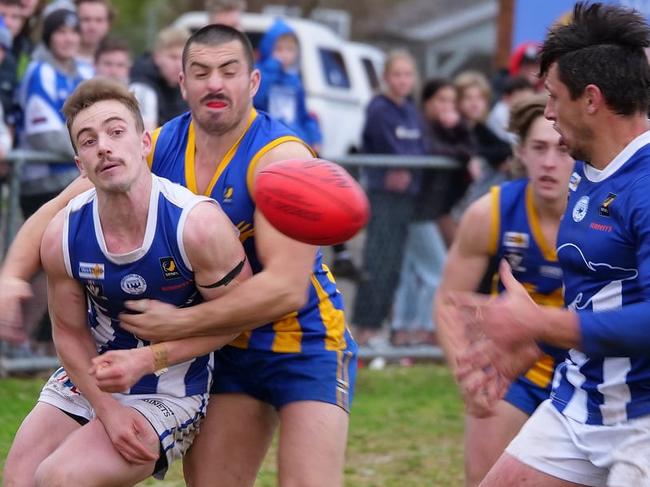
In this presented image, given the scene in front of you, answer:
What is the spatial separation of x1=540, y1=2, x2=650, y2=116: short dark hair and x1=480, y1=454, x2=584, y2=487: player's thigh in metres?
1.18

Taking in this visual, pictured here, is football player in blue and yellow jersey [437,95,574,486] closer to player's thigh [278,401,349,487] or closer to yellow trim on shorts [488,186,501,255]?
yellow trim on shorts [488,186,501,255]

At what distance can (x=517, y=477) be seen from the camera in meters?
4.23

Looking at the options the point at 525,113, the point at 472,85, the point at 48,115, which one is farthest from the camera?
the point at 472,85

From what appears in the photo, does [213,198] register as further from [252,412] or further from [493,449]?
[493,449]

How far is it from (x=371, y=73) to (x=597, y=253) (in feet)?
52.5

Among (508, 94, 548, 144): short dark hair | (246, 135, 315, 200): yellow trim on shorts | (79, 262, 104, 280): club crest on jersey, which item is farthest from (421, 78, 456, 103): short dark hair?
(79, 262, 104, 280): club crest on jersey

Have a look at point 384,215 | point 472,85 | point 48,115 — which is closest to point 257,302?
point 48,115

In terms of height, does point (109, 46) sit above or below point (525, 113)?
below

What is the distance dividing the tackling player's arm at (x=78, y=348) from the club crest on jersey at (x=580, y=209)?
165cm

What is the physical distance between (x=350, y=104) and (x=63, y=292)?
44.1 feet

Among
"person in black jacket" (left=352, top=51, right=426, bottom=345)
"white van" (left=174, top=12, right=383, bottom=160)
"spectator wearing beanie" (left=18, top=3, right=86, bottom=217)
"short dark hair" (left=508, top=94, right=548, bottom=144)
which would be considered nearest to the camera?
"short dark hair" (left=508, top=94, right=548, bottom=144)

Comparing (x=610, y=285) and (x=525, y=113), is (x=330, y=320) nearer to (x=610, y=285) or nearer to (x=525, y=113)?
(x=610, y=285)

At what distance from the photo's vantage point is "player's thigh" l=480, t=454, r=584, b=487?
421cm

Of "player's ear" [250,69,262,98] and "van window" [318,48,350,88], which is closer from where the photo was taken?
"player's ear" [250,69,262,98]
